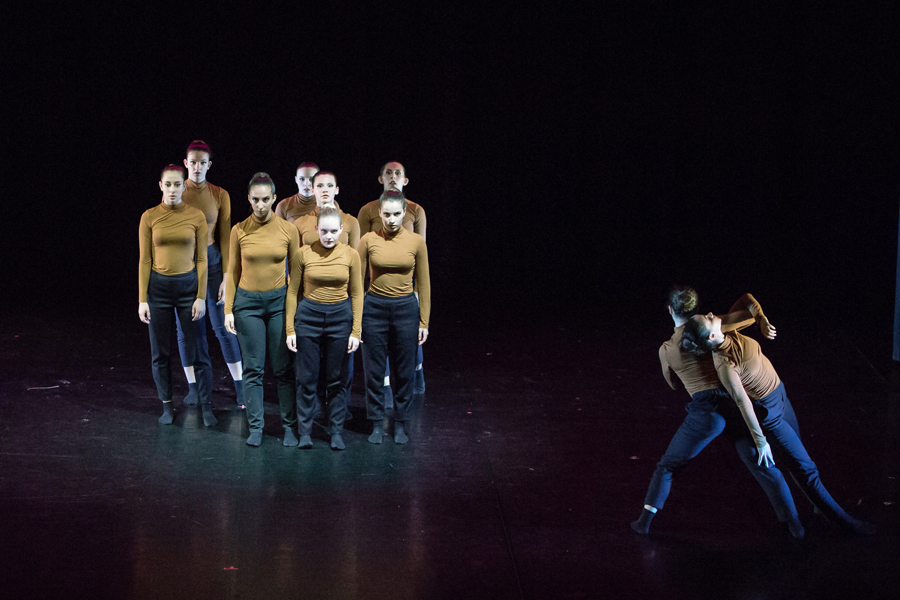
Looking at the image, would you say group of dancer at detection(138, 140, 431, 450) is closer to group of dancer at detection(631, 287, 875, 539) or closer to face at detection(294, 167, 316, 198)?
face at detection(294, 167, 316, 198)

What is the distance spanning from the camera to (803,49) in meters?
8.78

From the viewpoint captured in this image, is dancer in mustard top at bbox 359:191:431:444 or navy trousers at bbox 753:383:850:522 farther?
dancer in mustard top at bbox 359:191:431:444

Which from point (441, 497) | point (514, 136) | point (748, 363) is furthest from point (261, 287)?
point (514, 136)

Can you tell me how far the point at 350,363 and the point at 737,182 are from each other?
5.50 meters

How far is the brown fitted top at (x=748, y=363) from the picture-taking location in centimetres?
380

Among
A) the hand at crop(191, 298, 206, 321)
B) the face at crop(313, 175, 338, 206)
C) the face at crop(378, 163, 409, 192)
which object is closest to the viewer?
the face at crop(313, 175, 338, 206)

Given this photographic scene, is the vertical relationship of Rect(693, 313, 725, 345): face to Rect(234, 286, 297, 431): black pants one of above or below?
Answer: above

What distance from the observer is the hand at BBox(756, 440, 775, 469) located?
150 inches

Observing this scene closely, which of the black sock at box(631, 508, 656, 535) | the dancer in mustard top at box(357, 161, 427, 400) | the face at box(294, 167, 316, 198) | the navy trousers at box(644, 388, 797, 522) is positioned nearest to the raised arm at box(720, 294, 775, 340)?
the navy trousers at box(644, 388, 797, 522)

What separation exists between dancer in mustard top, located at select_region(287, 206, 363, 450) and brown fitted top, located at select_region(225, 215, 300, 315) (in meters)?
0.13

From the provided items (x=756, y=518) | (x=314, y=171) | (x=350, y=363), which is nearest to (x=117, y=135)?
(x=314, y=171)

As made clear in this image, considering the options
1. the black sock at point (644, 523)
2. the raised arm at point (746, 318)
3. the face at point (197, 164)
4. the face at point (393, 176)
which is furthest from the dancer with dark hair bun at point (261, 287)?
the raised arm at point (746, 318)

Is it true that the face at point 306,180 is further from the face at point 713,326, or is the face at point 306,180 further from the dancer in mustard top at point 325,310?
the face at point 713,326

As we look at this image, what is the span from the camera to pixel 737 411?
3863 mm
